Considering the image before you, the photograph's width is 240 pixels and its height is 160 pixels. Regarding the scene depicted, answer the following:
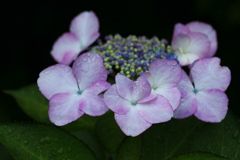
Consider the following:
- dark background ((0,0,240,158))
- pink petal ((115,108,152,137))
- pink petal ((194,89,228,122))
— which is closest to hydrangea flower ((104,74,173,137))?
pink petal ((115,108,152,137))

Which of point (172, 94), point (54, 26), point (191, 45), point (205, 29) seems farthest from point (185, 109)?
point (54, 26)

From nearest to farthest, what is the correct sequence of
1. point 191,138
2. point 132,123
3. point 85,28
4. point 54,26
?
point 132,123 → point 191,138 → point 85,28 → point 54,26

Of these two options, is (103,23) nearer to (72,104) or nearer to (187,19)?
(187,19)

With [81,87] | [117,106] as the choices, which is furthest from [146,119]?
[81,87]

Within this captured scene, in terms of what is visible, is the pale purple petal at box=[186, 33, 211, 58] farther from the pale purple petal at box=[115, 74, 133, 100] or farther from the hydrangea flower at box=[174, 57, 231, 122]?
the pale purple petal at box=[115, 74, 133, 100]

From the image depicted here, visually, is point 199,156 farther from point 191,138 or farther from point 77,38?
point 77,38

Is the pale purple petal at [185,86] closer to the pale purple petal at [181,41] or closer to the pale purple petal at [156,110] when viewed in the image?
the pale purple petal at [156,110]
